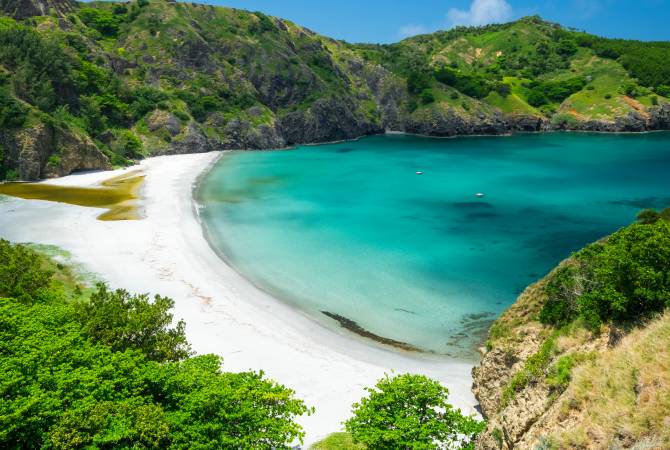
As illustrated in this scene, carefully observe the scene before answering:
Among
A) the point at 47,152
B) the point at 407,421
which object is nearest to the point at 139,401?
the point at 407,421

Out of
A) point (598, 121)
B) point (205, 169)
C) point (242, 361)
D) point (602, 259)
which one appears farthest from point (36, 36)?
point (598, 121)

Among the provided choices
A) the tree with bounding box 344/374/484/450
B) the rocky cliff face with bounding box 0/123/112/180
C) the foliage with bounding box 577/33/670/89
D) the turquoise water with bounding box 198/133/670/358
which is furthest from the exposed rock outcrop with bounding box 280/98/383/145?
the tree with bounding box 344/374/484/450

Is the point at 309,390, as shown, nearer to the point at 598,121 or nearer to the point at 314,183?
the point at 314,183

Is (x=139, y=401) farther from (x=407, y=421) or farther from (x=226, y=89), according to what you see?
(x=226, y=89)

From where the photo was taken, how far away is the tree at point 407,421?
1394 cm

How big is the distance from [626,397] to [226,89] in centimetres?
13334

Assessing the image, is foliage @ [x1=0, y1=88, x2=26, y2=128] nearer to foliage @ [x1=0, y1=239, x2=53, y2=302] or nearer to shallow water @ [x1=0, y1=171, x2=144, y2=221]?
shallow water @ [x1=0, y1=171, x2=144, y2=221]

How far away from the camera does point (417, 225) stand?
171 ft

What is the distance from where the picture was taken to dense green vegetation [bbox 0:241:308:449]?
1232 cm

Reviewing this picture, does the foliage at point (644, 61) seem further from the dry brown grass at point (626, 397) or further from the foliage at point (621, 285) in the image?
the dry brown grass at point (626, 397)

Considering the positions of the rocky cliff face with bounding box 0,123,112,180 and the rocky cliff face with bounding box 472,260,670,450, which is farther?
the rocky cliff face with bounding box 0,123,112,180

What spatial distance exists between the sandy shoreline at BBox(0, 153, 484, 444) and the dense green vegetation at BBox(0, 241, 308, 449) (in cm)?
499

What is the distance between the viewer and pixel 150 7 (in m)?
139

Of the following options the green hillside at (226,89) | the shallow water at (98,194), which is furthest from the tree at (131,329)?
the green hillside at (226,89)
